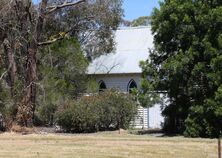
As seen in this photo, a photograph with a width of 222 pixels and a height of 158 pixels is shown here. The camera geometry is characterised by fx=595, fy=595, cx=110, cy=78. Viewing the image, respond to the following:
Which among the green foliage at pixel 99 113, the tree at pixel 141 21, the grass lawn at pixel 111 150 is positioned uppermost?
the tree at pixel 141 21

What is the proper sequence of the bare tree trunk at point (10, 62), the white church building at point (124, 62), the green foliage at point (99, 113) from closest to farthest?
the green foliage at point (99, 113) < the bare tree trunk at point (10, 62) < the white church building at point (124, 62)

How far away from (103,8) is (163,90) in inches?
454

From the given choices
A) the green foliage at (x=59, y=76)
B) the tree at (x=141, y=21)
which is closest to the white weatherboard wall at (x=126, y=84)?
the green foliage at (x=59, y=76)

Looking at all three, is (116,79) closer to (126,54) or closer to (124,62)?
(124,62)

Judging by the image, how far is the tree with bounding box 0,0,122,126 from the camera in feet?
99.5

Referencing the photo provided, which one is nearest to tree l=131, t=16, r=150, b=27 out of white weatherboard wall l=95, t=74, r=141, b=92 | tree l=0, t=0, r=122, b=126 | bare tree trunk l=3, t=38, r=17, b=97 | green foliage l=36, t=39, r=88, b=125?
white weatherboard wall l=95, t=74, r=141, b=92

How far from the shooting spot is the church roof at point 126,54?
44.8 meters

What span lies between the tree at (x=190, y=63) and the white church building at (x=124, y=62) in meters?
14.6

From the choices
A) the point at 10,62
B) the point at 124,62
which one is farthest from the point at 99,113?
the point at 124,62

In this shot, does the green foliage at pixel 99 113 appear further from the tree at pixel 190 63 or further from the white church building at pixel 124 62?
the white church building at pixel 124 62

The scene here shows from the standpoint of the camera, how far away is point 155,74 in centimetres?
2889

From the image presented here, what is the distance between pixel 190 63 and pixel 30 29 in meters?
8.72

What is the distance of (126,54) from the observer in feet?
151

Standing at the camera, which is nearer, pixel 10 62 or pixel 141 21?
pixel 10 62
